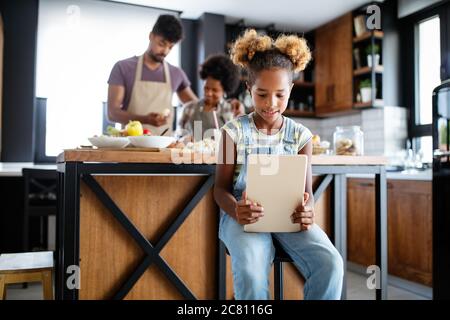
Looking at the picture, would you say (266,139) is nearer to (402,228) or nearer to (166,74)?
(166,74)

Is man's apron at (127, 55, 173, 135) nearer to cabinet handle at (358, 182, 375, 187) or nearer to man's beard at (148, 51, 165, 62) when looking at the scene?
man's beard at (148, 51, 165, 62)

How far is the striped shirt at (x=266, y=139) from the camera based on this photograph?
1.27m

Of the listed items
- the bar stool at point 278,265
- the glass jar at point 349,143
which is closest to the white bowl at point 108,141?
the bar stool at point 278,265

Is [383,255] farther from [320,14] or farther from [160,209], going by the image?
→ [320,14]

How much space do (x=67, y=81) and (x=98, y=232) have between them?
2.47 metres

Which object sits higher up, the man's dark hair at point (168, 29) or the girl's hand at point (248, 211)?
the man's dark hair at point (168, 29)

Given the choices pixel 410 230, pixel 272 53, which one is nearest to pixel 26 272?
pixel 272 53

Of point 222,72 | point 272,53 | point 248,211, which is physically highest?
point 222,72

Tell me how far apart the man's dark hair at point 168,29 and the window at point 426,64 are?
2.19 metres

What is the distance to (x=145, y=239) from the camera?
5.30ft

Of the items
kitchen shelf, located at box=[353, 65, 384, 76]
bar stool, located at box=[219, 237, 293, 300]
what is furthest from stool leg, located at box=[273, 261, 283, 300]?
kitchen shelf, located at box=[353, 65, 384, 76]

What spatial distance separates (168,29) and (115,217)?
114 centimetres

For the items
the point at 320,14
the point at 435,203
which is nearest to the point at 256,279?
the point at 435,203

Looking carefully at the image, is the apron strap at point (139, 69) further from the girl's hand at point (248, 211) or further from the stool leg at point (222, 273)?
the girl's hand at point (248, 211)
